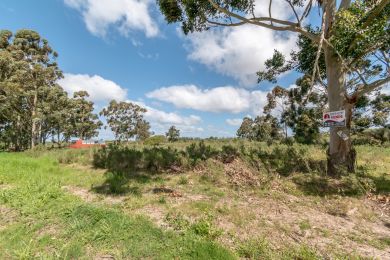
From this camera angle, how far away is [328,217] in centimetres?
546

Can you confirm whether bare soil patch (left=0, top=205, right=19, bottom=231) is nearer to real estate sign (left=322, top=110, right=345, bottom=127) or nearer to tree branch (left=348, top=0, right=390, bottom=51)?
real estate sign (left=322, top=110, right=345, bottom=127)

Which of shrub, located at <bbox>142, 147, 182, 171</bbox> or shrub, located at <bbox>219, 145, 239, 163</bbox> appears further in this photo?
shrub, located at <bbox>142, 147, 182, 171</bbox>

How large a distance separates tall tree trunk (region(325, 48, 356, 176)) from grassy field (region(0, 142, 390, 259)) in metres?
0.63

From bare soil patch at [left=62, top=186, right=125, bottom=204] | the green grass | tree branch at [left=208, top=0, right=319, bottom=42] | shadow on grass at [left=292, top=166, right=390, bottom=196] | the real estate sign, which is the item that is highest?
tree branch at [left=208, top=0, right=319, bottom=42]

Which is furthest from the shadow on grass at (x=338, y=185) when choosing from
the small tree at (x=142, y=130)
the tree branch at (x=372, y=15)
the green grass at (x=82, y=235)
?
the small tree at (x=142, y=130)

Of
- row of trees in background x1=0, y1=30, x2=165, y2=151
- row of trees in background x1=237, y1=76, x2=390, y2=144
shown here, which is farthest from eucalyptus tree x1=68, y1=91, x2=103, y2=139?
row of trees in background x1=237, y1=76, x2=390, y2=144

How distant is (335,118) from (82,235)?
23.2 feet

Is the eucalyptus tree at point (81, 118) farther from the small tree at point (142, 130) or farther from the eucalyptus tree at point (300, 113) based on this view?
the eucalyptus tree at point (300, 113)

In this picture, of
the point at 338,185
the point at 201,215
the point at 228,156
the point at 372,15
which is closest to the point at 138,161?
the point at 228,156

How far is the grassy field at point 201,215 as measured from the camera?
4.14 metres

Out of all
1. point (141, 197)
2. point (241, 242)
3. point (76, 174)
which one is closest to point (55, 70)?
point (76, 174)

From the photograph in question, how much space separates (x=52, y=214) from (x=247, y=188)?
4449 mm

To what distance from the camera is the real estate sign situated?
7957 millimetres

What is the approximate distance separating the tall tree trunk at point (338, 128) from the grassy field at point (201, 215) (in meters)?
0.63
